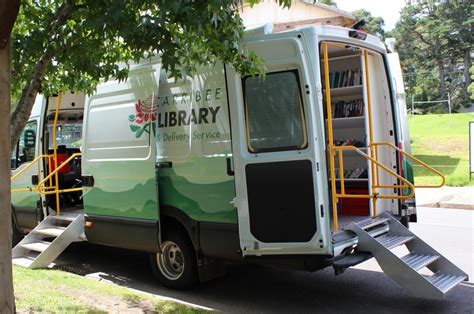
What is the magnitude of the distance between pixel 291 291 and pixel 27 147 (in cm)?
505

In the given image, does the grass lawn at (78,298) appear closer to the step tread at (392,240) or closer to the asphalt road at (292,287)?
the asphalt road at (292,287)

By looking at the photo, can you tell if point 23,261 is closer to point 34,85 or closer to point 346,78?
point 34,85

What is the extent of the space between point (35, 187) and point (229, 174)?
417 cm

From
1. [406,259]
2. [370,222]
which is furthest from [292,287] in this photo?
[406,259]

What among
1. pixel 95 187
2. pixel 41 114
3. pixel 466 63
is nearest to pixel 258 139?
pixel 95 187

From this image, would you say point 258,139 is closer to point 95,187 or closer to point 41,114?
point 95,187

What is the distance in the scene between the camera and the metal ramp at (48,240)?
702 centimetres

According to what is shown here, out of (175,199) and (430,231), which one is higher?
(175,199)

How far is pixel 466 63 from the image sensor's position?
181 feet

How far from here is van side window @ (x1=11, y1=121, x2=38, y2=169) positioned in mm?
8203

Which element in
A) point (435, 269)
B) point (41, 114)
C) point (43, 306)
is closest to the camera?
point (43, 306)

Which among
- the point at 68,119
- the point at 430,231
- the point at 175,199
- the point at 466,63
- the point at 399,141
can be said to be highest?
the point at 466,63

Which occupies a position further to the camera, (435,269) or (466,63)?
(466,63)

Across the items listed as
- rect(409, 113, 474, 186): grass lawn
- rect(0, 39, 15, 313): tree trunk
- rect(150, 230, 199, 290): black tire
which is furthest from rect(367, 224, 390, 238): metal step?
rect(409, 113, 474, 186): grass lawn
